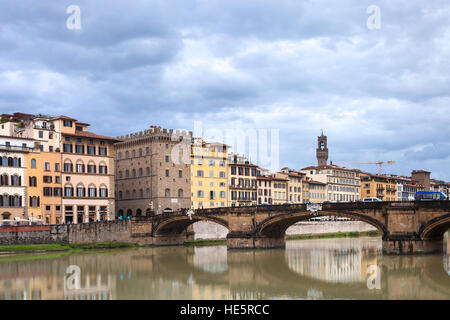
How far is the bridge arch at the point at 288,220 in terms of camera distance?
57625mm

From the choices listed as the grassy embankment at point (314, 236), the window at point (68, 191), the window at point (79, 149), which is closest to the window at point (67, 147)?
the window at point (79, 149)

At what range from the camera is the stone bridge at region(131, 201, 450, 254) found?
5381 cm

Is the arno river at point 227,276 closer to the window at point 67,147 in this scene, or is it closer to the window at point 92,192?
the window at point 92,192

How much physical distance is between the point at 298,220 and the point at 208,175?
3493 centimetres

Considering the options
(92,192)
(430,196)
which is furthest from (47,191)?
(430,196)

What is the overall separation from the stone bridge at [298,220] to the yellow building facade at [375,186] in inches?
3008

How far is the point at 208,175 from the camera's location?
A: 322 ft

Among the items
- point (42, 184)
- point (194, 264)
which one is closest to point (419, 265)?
point (194, 264)

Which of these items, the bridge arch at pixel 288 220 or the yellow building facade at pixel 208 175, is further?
the yellow building facade at pixel 208 175

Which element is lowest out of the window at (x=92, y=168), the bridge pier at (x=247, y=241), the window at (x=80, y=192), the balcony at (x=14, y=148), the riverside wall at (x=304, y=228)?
the riverside wall at (x=304, y=228)

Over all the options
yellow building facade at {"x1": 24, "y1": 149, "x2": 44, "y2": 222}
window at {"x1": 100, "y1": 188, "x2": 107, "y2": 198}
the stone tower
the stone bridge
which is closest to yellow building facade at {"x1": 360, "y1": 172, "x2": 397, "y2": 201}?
the stone tower

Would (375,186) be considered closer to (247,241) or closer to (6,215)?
(247,241)
